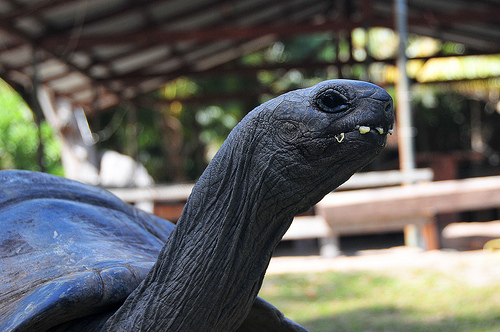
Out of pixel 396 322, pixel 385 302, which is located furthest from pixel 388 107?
pixel 385 302

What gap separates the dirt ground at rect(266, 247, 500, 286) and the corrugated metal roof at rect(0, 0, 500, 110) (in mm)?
3376

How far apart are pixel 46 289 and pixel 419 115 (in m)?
12.4

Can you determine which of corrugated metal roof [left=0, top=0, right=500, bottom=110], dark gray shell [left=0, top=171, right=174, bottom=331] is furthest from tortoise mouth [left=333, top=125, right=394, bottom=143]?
corrugated metal roof [left=0, top=0, right=500, bottom=110]

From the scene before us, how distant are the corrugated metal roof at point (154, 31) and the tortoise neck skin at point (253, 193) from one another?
5657 millimetres

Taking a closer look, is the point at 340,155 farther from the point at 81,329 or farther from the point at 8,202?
the point at 8,202

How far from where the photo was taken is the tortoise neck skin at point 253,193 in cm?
103

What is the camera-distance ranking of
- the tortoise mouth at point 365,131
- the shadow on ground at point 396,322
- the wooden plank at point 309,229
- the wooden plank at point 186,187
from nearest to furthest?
the tortoise mouth at point 365,131, the shadow on ground at point 396,322, the wooden plank at point 309,229, the wooden plank at point 186,187

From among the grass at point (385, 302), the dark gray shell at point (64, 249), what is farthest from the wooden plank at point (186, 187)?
the dark gray shell at point (64, 249)

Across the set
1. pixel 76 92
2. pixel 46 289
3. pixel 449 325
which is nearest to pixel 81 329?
pixel 46 289

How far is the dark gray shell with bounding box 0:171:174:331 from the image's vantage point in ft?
3.86

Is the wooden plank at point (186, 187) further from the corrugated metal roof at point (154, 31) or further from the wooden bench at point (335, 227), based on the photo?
the corrugated metal roof at point (154, 31)

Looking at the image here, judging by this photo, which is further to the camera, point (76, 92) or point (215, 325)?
point (76, 92)

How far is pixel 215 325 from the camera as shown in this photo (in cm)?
112

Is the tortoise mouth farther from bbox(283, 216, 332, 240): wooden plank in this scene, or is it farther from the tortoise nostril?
bbox(283, 216, 332, 240): wooden plank
